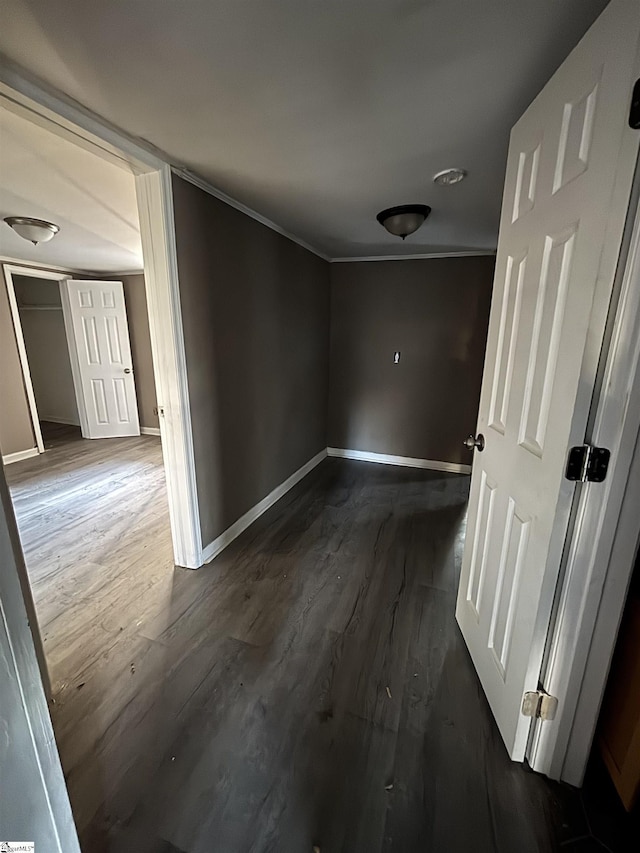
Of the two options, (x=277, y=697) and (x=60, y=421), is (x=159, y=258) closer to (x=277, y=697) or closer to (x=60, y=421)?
(x=277, y=697)

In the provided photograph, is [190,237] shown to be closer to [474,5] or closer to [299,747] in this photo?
[474,5]

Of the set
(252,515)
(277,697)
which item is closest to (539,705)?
(277,697)

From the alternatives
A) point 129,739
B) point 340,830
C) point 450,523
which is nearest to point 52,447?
point 129,739

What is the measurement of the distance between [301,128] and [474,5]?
73cm

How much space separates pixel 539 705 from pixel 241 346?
7.56 feet

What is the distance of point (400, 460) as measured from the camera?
13.6ft

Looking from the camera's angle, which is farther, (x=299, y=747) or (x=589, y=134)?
(x=299, y=747)

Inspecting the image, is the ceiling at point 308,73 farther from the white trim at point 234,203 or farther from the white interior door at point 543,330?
the white interior door at point 543,330

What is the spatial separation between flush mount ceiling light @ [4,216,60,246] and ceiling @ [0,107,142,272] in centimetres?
5

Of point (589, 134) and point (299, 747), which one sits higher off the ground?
point (589, 134)

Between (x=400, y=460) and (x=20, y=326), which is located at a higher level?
(x=20, y=326)

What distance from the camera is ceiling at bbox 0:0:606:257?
3.17 feet

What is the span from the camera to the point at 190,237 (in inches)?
77.4

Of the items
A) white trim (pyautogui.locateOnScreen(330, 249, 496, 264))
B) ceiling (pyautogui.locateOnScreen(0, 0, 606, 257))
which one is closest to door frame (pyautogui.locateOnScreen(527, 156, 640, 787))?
ceiling (pyautogui.locateOnScreen(0, 0, 606, 257))
